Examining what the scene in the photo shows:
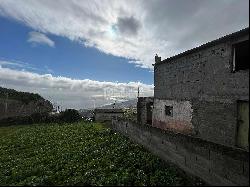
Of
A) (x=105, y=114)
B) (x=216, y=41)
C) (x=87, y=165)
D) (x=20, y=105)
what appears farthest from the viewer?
(x=20, y=105)

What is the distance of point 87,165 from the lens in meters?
16.9

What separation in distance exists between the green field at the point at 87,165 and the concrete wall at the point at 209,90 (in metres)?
3.42

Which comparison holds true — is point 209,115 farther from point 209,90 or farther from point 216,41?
point 216,41

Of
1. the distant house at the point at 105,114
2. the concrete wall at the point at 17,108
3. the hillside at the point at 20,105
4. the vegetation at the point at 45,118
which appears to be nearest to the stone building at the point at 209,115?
the distant house at the point at 105,114

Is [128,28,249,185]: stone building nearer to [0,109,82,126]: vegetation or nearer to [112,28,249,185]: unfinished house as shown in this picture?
[112,28,249,185]: unfinished house

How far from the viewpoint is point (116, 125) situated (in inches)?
1166

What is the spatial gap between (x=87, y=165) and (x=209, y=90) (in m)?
8.29

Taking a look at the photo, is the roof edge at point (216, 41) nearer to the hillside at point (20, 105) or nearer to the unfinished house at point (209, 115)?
the unfinished house at point (209, 115)

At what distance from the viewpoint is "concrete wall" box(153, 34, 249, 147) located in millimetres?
15102

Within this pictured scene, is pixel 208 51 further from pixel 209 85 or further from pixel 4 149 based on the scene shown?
pixel 4 149

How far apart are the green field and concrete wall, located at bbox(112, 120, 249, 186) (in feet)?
1.93

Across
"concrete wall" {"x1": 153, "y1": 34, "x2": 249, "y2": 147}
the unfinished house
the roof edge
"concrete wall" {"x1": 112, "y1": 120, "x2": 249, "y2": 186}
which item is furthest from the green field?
the roof edge

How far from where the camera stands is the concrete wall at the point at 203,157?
34.8 ft

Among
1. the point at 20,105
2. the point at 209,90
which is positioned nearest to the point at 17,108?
the point at 20,105
